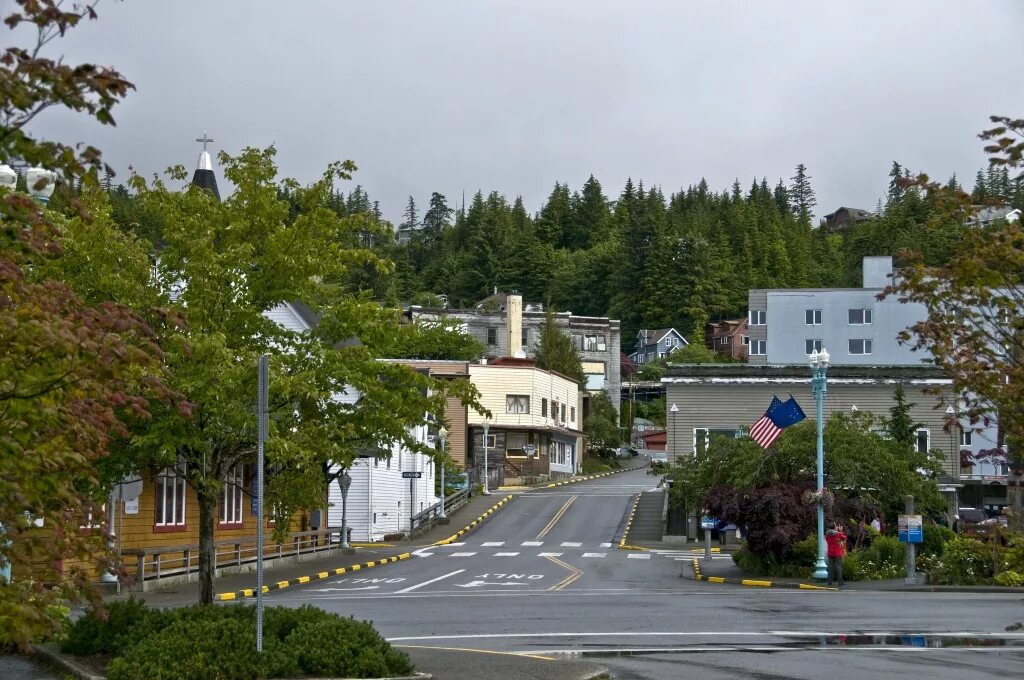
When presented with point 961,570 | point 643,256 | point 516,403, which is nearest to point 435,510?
point 516,403

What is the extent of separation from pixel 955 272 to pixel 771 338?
225ft

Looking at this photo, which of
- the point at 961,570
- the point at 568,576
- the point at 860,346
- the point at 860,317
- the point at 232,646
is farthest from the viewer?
the point at 860,317

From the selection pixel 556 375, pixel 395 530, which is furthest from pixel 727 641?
pixel 556 375

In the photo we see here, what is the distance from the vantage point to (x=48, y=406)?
26.3 feet

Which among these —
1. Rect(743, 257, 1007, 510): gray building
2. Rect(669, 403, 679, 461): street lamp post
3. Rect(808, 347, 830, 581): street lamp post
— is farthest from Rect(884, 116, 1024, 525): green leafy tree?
Rect(743, 257, 1007, 510): gray building

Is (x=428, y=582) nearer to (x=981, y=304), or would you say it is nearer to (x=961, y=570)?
(x=961, y=570)

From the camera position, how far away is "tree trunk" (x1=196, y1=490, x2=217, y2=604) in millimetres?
17375

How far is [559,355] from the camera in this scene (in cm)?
11169

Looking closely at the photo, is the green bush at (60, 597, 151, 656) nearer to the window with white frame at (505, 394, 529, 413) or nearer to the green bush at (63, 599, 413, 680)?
the green bush at (63, 599, 413, 680)

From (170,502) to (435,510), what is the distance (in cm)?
2680

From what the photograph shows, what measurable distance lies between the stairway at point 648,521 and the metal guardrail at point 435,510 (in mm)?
8715

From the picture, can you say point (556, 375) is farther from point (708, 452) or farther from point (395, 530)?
point (708, 452)

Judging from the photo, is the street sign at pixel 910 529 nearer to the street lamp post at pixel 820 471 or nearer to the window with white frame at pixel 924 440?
the street lamp post at pixel 820 471

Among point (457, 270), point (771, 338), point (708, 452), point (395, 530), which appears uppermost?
point (457, 270)
